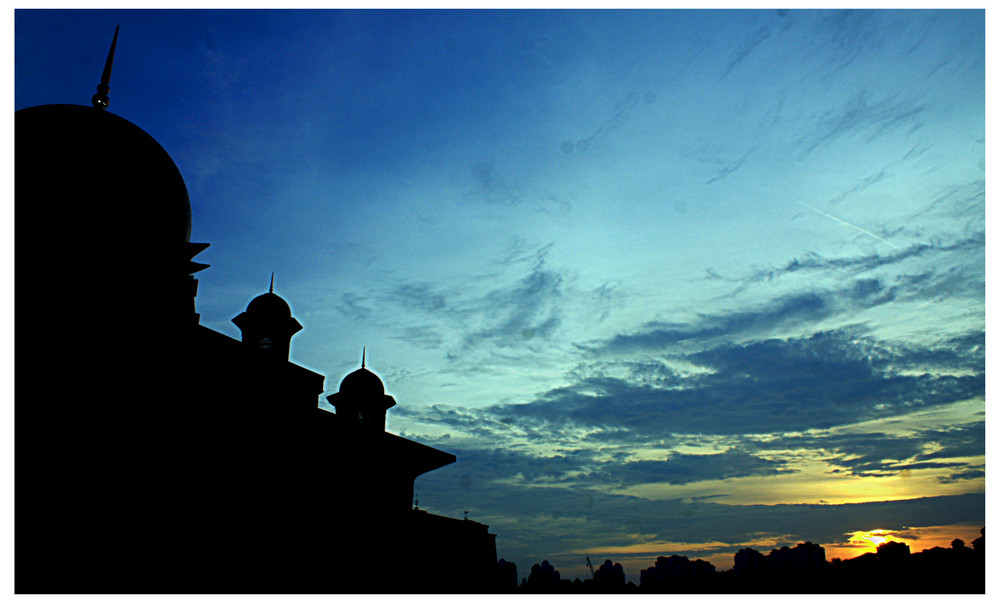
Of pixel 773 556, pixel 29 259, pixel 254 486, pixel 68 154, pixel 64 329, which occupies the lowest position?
pixel 773 556

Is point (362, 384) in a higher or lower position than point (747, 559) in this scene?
higher

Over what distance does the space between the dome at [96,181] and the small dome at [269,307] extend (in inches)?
220

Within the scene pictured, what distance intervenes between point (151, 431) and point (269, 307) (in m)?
9.68

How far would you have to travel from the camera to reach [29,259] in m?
18.3

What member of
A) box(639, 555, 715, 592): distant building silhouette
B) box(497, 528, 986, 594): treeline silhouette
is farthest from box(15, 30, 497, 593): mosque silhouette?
box(639, 555, 715, 592): distant building silhouette

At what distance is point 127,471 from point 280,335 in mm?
10388

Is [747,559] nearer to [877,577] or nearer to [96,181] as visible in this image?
[877,577]

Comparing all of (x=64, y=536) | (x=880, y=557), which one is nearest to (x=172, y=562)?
(x=64, y=536)

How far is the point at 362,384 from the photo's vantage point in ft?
106

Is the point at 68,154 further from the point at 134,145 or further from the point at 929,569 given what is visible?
the point at 929,569

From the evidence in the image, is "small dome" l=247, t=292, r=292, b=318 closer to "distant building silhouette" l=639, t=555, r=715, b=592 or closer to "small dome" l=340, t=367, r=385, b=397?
"small dome" l=340, t=367, r=385, b=397

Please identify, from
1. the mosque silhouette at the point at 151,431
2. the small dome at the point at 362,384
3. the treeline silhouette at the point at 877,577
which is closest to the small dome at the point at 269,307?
the mosque silhouette at the point at 151,431

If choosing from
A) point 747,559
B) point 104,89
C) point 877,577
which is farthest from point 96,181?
point 747,559

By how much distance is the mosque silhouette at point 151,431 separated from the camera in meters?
16.5
